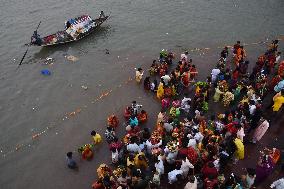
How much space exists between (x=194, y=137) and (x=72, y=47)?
12.4 metres

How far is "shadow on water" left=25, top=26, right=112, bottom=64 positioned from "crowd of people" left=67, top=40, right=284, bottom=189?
6731 mm

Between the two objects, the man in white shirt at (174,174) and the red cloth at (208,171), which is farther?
the man in white shirt at (174,174)

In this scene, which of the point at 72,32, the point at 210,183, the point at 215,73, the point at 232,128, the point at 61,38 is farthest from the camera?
the point at 72,32

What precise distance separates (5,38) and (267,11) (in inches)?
711

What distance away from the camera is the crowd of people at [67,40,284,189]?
12406mm

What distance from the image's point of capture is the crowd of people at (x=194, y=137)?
488 inches

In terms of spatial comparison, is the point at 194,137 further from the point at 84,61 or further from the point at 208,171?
the point at 84,61

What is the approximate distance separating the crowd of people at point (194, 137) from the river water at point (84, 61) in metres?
1.21

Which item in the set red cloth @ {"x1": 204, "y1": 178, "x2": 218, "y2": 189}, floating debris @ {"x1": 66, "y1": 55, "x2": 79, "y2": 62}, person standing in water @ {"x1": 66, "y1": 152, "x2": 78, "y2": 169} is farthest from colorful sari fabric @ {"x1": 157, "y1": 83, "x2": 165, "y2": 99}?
floating debris @ {"x1": 66, "y1": 55, "x2": 79, "y2": 62}

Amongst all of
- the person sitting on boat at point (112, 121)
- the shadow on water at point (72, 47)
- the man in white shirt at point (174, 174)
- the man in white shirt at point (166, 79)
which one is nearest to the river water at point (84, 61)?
the shadow on water at point (72, 47)

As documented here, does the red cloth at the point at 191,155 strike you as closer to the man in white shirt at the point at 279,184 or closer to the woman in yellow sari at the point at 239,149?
the woman in yellow sari at the point at 239,149

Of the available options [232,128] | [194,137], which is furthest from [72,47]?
[232,128]

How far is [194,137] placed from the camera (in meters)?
13.2

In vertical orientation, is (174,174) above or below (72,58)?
below
